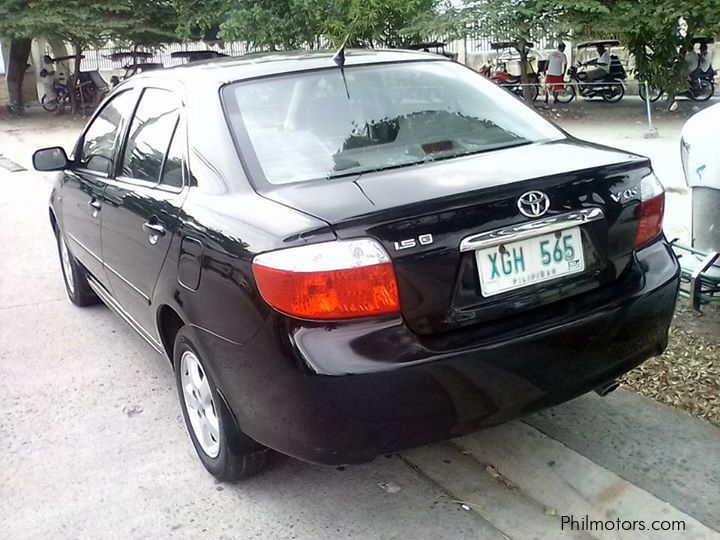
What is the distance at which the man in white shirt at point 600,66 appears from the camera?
16.8 m

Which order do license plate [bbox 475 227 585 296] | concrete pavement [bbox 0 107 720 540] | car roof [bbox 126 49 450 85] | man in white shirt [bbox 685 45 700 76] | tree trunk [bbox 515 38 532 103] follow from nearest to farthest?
1. license plate [bbox 475 227 585 296]
2. concrete pavement [bbox 0 107 720 540]
3. car roof [bbox 126 49 450 85]
4. tree trunk [bbox 515 38 532 103]
5. man in white shirt [bbox 685 45 700 76]

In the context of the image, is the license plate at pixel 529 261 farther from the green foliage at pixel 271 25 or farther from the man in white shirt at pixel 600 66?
the man in white shirt at pixel 600 66

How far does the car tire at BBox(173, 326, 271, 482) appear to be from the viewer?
9.25 ft

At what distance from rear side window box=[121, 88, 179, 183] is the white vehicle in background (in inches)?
109

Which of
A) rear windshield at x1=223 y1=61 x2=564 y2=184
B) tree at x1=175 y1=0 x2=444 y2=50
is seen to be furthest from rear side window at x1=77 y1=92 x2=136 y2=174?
tree at x1=175 y1=0 x2=444 y2=50

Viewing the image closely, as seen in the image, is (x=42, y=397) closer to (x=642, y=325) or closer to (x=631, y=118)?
(x=642, y=325)

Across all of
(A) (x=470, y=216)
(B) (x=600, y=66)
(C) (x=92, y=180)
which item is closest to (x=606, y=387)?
(A) (x=470, y=216)

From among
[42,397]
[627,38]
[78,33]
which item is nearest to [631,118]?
[627,38]

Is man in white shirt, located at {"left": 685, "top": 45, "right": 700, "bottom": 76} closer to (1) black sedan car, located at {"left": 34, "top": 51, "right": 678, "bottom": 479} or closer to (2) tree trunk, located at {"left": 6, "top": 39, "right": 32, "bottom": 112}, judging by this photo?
(1) black sedan car, located at {"left": 34, "top": 51, "right": 678, "bottom": 479}

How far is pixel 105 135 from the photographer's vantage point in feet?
13.6

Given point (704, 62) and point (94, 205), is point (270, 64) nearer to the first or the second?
point (94, 205)

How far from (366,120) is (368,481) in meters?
1.43

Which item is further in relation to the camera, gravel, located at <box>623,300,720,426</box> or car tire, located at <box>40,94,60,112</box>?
car tire, located at <box>40,94,60,112</box>

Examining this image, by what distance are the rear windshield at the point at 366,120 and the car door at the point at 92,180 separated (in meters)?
1.08
